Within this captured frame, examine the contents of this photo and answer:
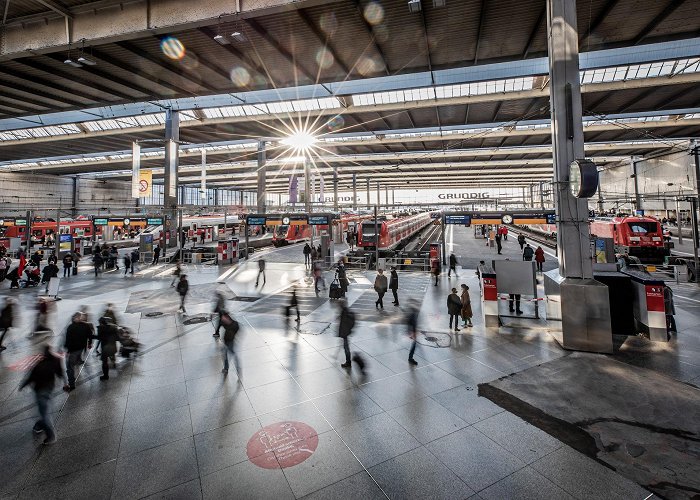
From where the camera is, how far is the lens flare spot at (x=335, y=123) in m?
28.3

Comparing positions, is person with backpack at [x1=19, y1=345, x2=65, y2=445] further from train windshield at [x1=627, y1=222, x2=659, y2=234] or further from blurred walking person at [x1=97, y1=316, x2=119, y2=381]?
train windshield at [x1=627, y1=222, x2=659, y2=234]

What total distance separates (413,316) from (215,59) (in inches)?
655

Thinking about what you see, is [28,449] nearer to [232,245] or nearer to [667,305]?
[667,305]

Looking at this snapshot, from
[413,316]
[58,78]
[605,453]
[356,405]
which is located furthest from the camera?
[58,78]

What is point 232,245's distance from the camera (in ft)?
82.3

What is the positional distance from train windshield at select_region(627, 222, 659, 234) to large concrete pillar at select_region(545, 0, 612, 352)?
19450 mm

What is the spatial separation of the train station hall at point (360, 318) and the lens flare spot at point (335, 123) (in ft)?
4.41

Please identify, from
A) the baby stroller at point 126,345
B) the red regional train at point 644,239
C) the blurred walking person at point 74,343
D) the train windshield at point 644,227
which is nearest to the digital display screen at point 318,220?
the baby stroller at point 126,345

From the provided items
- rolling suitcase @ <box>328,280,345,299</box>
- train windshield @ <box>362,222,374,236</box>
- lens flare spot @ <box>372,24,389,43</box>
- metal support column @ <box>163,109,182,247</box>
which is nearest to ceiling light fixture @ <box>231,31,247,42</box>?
lens flare spot @ <box>372,24,389,43</box>

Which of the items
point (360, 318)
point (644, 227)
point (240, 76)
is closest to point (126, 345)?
point (360, 318)

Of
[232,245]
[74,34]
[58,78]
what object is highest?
[58,78]

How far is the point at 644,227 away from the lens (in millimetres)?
22453

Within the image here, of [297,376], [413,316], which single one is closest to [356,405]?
[297,376]

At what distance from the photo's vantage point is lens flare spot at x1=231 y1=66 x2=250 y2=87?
17.6m
